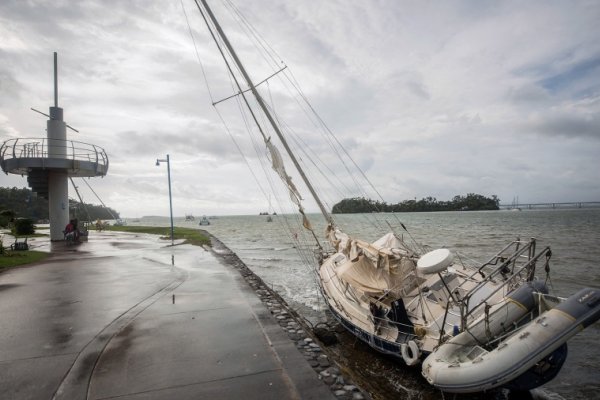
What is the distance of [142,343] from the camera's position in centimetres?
702

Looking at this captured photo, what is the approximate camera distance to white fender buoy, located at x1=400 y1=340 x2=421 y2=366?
25.0 feet

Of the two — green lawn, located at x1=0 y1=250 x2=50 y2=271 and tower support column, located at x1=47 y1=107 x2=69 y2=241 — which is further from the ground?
tower support column, located at x1=47 y1=107 x2=69 y2=241

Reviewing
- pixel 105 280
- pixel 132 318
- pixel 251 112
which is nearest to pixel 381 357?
pixel 132 318

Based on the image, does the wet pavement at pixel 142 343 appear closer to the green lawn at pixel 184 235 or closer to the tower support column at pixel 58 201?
the tower support column at pixel 58 201

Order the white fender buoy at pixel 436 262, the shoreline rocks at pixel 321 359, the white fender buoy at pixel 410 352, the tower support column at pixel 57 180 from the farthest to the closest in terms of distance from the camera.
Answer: the tower support column at pixel 57 180
the white fender buoy at pixel 410 352
the white fender buoy at pixel 436 262
the shoreline rocks at pixel 321 359

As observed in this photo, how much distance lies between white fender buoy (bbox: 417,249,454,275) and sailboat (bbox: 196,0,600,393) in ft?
0.07

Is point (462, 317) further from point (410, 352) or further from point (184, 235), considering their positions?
point (184, 235)

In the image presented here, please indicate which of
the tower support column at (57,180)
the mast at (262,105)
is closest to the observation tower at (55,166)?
the tower support column at (57,180)

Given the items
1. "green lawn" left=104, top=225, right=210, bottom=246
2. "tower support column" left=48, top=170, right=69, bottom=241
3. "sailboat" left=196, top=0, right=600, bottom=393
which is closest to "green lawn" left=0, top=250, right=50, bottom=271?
"tower support column" left=48, top=170, right=69, bottom=241

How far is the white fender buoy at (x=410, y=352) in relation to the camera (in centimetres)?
762

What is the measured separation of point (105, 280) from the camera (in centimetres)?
1300

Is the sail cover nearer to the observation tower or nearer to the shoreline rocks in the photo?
the shoreline rocks

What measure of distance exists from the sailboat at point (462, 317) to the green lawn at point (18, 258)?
15053 millimetres

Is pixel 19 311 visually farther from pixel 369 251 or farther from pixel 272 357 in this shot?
pixel 369 251
